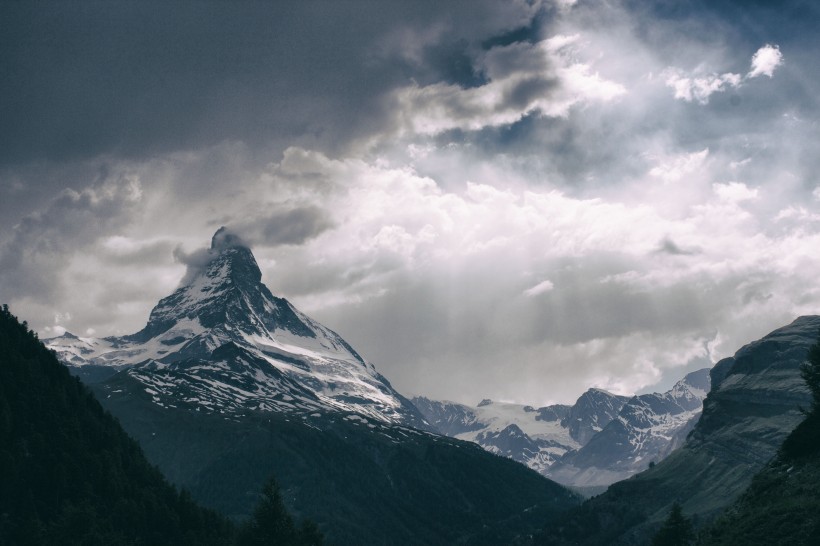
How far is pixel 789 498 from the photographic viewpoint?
69.7 meters

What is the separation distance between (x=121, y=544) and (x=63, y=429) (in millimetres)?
55472

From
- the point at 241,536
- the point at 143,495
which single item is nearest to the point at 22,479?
the point at 143,495

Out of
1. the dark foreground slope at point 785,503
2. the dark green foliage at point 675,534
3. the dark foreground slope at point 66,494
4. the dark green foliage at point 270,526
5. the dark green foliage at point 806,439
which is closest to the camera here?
the dark foreground slope at point 785,503

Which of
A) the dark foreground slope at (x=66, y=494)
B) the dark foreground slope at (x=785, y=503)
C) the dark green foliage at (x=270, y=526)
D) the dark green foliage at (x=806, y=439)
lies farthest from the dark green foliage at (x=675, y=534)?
the dark foreground slope at (x=66, y=494)

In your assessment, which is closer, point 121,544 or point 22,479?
point 121,544

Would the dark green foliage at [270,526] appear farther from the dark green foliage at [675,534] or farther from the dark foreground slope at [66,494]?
the dark foreground slope at [66,494]

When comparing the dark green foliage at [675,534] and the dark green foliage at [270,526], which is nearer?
the dark green foliage at [675,534]

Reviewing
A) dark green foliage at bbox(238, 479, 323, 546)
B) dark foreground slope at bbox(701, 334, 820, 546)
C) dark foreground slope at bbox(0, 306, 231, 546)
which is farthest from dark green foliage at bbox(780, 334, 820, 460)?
dark foreground slope at bbox(0, 306, 231, 546)

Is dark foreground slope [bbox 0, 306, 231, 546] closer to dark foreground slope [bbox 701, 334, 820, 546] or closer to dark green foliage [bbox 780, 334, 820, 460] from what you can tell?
dark foreground slope [bbox 701, 334, 820, 546]

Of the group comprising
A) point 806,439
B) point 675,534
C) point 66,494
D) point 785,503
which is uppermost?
point 66,494

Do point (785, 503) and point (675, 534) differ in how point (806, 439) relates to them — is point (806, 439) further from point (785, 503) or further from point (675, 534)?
point (675, 534)

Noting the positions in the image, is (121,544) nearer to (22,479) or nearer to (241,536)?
(22,479)

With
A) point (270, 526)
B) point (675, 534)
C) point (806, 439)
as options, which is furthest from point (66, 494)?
point (806, 439)

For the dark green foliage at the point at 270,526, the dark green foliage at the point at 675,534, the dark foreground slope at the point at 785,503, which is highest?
the dark green foliage at the point at 270,526
